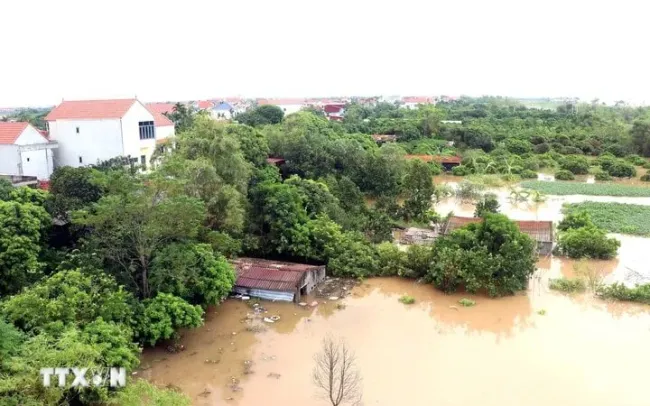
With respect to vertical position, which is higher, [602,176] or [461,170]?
[461,170]

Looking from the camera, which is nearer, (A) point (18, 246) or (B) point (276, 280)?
(A) point (18, 246)

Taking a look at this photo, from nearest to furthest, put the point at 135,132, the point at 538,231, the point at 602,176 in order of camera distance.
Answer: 1. the point at 538,231
2. the point at 135,132
3. the point at 602,176

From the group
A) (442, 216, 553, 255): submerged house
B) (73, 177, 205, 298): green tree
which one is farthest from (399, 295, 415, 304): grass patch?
(73, 177, 205, 298): green tree

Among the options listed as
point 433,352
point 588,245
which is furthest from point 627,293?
point 433,352

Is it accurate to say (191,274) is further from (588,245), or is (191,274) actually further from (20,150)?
(588,245)

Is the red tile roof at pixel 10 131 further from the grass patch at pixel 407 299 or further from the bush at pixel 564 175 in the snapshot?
the bush at pixel 564 175

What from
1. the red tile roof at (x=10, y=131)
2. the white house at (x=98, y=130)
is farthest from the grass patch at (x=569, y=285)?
the red tile roof at (x=10, y=131)
